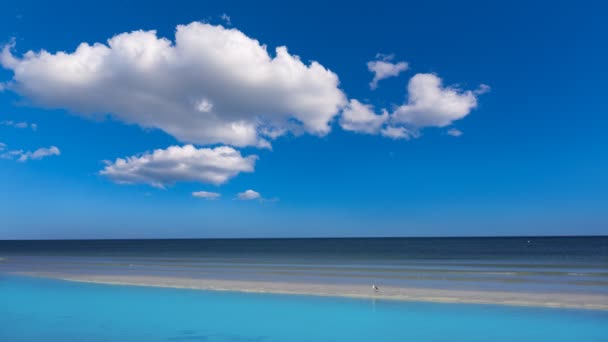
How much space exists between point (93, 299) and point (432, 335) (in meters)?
16.6

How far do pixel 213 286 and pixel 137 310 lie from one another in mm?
8371

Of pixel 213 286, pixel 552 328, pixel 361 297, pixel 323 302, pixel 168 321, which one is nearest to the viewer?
pixel 552 328

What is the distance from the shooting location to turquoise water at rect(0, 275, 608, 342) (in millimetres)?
13423

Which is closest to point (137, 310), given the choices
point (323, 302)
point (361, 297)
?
point (323, 302)

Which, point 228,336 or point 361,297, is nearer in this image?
point 228,336

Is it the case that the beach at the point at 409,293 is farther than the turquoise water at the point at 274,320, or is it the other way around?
the beach at the point at 409,293

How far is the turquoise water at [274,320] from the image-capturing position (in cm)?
1342

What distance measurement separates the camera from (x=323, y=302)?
19812 millimetres

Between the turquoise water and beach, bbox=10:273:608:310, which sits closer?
the turquoise water

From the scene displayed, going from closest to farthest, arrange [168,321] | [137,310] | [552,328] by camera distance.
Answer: [552,328], [168,321], [137,310]

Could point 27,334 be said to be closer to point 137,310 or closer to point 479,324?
point 137,310

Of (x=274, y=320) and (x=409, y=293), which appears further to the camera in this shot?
(x=409, y=293)

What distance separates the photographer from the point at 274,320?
15969 mm

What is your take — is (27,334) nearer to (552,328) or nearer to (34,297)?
(34,297)
